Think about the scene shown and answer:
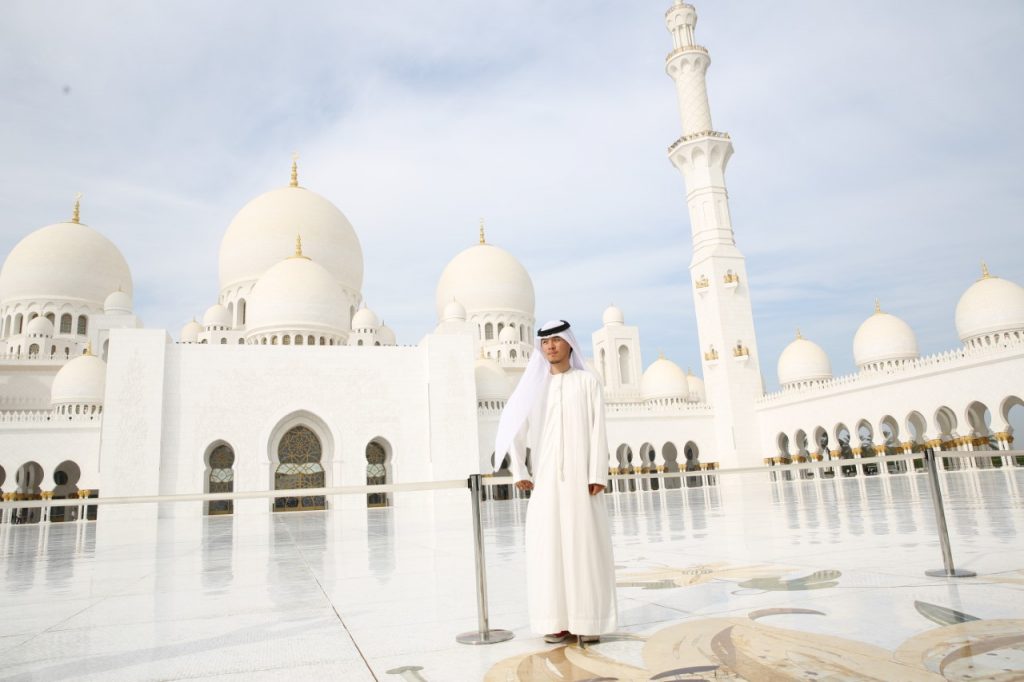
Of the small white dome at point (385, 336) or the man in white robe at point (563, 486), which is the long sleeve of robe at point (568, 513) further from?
the small white dome at point (385, 336)

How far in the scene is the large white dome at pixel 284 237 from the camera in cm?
2561

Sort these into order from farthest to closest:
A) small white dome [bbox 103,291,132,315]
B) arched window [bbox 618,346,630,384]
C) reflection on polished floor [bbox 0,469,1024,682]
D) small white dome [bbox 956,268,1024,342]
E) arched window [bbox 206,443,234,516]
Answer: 1. arched window [bbox 618,346,630,384]
2. small white dome [bbox 103,291,132,315]
3. small white dome [bbox 956,268,1024,342]
4. arched window [bbox 206,443,234,516]
5. reflection on polished floor [bbox 0,469,1024,682]

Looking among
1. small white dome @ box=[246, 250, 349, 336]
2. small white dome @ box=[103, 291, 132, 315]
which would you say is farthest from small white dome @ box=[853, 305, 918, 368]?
small white dome @ box=[103, 291, 132, 315]

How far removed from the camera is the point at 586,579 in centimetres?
249

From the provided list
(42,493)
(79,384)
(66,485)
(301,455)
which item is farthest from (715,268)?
(66,485)

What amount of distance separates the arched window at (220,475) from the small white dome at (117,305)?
11.0 meters

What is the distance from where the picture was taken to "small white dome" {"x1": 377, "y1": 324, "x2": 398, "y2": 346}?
88.5 ft

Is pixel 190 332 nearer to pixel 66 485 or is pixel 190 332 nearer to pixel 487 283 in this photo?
pixel 66 485

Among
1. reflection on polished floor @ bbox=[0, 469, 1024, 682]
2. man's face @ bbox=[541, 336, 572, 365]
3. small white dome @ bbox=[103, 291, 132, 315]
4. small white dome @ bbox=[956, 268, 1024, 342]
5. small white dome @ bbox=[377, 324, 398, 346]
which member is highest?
small white dome @ bbox=[103, 291, 132, 315]

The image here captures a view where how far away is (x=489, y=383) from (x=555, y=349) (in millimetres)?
21172

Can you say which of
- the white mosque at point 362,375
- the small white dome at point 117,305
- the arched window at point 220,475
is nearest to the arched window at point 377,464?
the white mosque at point 362,375

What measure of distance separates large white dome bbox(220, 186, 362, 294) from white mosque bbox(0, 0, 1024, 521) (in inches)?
3.0

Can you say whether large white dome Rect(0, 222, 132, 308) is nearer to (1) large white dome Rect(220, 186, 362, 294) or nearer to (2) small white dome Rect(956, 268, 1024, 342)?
(1) large white dome Rect(220, 186, 362, 294)

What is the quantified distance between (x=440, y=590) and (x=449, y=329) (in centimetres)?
2248
